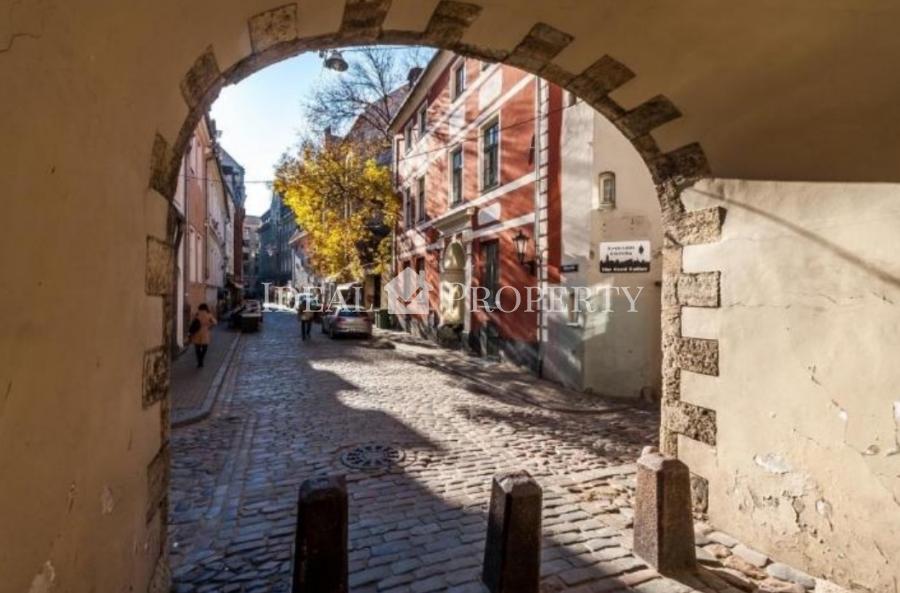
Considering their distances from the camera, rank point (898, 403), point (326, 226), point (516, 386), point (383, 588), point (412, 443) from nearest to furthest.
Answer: point (898, 403) < point (383, 588) < point (412, 443) < point (516, 386) < point (326, 226)

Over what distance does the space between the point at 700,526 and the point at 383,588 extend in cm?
255

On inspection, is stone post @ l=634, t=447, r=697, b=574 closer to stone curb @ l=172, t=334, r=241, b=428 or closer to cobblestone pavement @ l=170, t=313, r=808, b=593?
cobblestone pavement @ l=170, t=313, r=808, b=593

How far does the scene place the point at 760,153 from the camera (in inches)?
139

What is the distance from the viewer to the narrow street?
3391 mm

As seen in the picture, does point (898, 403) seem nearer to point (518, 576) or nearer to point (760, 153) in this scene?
point (760, 153)

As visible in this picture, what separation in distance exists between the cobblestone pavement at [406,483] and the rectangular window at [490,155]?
6619mm

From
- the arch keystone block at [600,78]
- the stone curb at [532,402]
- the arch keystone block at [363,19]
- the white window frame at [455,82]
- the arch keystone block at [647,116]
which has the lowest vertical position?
the stone curb at [532,402]

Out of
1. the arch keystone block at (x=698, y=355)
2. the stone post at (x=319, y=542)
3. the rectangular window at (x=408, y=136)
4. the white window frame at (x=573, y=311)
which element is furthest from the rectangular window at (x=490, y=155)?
the stone post at (x=319, y=542)

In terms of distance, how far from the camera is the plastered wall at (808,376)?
2891 millimetres

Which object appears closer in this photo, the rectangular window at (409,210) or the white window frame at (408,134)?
the rectangular window at (409,210)

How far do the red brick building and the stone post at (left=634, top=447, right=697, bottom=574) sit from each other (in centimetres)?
751

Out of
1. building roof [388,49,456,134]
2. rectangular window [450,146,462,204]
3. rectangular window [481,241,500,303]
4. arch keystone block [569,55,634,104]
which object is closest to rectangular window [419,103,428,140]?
building roof [388,49,456,134]

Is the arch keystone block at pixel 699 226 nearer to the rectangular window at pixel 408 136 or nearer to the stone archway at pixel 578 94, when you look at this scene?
the stone archway at pixel 578 94

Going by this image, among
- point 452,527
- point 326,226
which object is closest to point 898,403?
point 452,527
